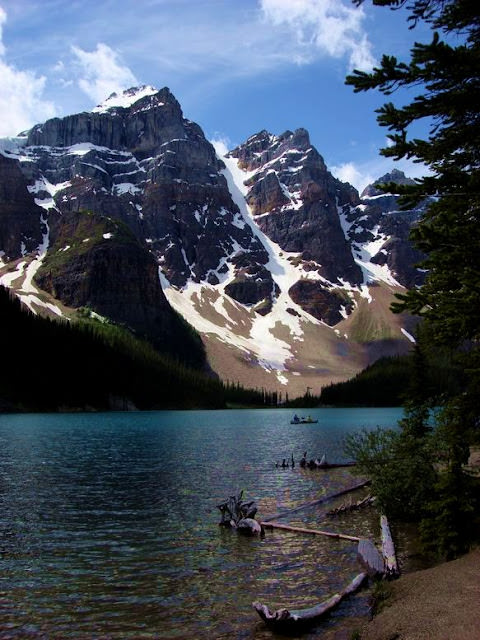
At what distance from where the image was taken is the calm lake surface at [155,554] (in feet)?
58.5

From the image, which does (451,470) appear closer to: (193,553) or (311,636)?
(311,636)

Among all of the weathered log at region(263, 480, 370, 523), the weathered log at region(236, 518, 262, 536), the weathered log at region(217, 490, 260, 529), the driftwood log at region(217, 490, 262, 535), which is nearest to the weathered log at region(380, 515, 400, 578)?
the weathered log at region(236, 518, 262, 536)

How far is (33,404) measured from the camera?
166500 mm

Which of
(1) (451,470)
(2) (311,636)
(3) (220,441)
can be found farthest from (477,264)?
(3) (220,441)

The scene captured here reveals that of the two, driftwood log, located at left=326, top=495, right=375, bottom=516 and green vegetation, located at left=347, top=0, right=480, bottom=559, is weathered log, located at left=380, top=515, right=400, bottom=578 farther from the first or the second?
driftwood log, located at left=326, top=495, right=375, bottom=516

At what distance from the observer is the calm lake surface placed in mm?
17828

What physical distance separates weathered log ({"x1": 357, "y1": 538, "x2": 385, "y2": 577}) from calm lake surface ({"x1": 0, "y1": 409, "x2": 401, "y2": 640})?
581 mm

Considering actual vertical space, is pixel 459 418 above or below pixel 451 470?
above

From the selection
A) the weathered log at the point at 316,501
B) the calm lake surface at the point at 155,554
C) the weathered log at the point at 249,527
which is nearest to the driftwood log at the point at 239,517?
the weathered log at the point at 249,527

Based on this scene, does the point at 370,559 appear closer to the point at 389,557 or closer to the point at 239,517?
the point at 389,557

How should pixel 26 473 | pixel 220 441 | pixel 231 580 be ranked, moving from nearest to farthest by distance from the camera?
1. pixel 231 580
2. pixel 26 473
3. pixel 220 441

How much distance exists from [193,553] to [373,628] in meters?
11.8

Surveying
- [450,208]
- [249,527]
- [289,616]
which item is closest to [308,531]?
[249,527]

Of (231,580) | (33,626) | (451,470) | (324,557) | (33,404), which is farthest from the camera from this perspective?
(33,404)
